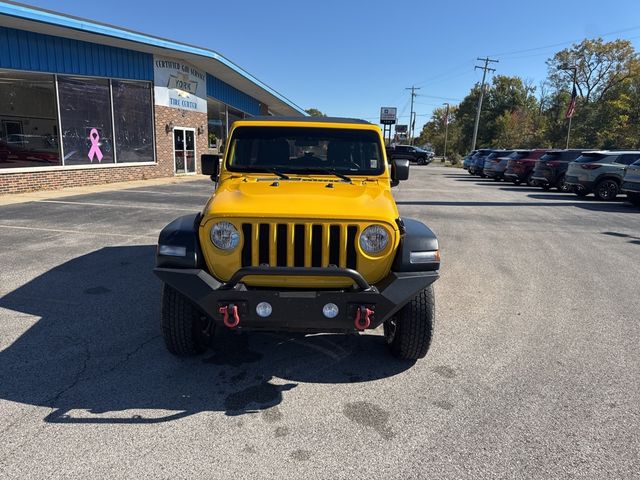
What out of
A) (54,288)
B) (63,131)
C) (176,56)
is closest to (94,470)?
(54,288)

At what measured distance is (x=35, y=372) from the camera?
10.9ft

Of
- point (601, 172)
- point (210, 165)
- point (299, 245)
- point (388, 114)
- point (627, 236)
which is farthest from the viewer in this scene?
point (388, 114)

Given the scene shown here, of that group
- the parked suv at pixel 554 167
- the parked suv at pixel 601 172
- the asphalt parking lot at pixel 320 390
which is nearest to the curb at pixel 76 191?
the asphalt parking lot at pixel 320 390

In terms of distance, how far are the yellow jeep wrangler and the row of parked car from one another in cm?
1279

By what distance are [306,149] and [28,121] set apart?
14.2m

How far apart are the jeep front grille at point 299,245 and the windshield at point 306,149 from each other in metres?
1.33

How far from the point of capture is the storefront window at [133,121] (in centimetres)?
1666

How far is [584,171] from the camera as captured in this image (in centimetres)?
1543

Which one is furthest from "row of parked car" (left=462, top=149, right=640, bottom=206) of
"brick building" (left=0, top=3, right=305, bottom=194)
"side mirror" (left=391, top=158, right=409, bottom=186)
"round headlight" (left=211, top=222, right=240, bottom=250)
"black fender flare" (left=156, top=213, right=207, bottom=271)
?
"brick building" (left=0, top=3, right=305, bottom=194)

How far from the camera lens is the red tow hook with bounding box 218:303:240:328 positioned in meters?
2.91

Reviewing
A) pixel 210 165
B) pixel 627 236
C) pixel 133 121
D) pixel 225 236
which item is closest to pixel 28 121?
pixel 133 121

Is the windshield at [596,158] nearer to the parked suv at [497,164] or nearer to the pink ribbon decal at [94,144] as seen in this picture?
the parked suv at [497,164]

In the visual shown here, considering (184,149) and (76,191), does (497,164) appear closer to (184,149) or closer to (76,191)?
(184,149)

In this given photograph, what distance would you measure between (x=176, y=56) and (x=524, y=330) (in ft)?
61.1
